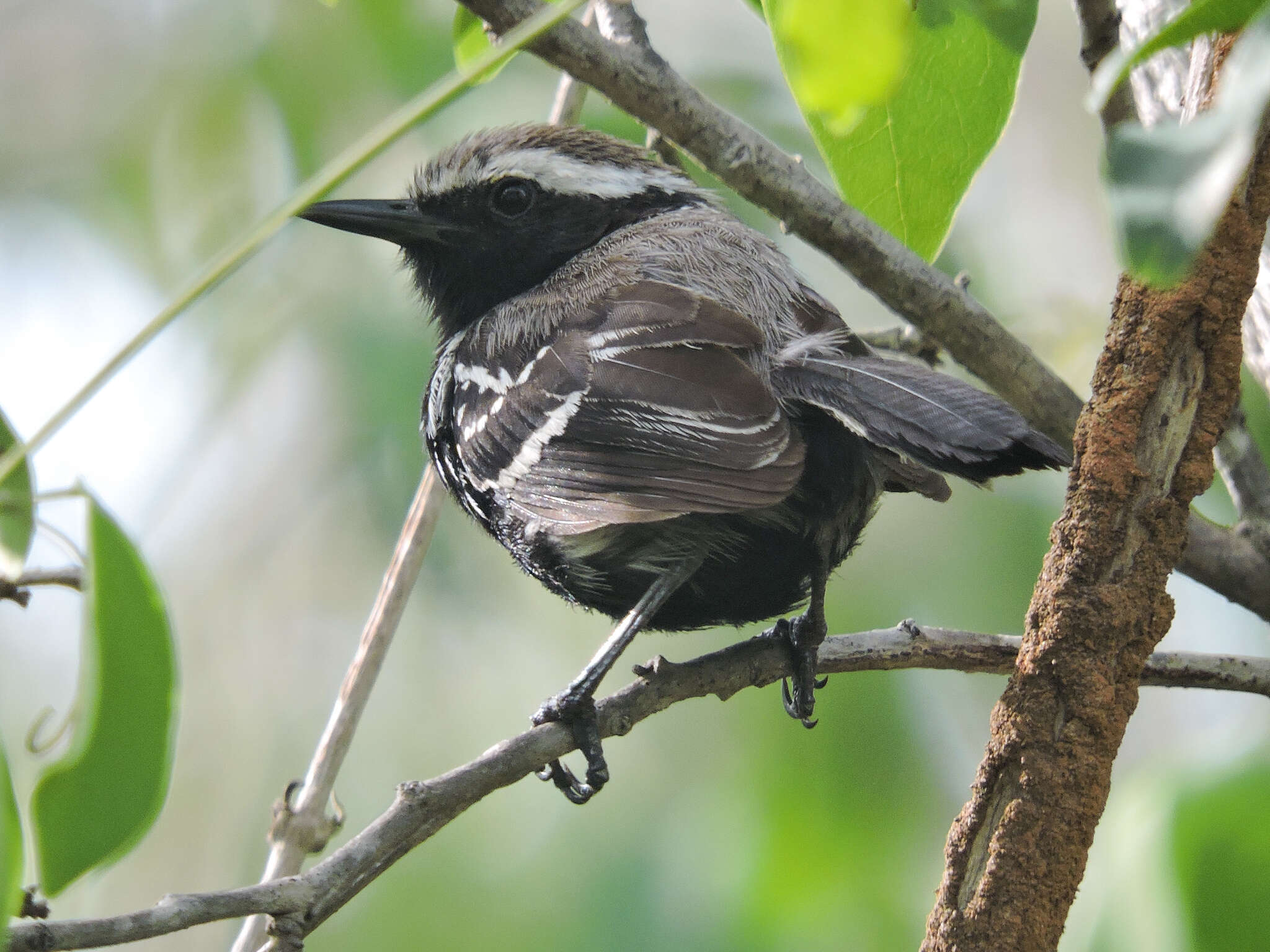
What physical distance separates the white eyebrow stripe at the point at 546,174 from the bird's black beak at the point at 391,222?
99 millimetres

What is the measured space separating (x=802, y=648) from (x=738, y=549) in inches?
9.2

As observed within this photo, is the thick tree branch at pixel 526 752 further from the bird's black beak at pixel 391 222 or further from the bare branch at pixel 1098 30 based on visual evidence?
the bird's black beak at pixel 391 222

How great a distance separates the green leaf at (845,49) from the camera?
695mm

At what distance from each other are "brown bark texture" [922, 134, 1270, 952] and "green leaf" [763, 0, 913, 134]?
0.98 metres

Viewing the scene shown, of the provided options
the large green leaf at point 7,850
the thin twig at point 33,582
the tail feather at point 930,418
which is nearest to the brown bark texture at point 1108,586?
the tail feather at point 930,418

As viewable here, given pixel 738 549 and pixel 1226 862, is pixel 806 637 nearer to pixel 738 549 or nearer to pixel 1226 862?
pixel 738 549

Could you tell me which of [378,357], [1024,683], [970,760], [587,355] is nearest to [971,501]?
[970,760]

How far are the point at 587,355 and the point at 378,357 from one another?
238 centimetres

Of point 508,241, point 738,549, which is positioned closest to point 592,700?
point 738,549

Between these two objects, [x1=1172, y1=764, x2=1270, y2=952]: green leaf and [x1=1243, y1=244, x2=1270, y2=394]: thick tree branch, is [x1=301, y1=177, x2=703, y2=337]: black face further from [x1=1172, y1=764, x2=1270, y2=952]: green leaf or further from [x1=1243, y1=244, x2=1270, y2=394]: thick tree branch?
[x1=1172, y1=764, x2=1270, y2=952]: green leaf

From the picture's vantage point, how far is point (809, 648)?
226cm

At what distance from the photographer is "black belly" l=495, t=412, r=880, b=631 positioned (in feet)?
7.29

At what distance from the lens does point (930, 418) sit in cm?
185

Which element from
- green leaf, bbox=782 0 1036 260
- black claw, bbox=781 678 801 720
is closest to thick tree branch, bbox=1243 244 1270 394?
green leaf, bbox=782 0 1036 260
